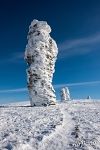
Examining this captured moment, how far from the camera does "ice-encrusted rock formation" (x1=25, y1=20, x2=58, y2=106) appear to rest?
108ft

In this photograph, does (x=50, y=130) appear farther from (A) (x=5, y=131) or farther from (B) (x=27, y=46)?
(B) (x=27, y=46)

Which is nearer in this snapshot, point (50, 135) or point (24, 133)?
point (50, 135)

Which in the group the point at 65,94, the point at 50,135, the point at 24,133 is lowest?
the point at 50,135

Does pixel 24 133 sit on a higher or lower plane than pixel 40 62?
lower

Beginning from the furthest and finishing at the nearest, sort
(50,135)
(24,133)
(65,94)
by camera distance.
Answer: (65,94)
(24,133)
(50,135)

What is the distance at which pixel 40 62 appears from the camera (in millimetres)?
34312

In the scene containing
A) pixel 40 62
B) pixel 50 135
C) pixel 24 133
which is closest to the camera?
pixel 50 135

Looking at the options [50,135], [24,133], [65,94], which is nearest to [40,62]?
[24,133]

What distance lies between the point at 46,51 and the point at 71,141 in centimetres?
2332

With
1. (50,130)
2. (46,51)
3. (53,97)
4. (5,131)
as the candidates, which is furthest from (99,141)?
(46,51)

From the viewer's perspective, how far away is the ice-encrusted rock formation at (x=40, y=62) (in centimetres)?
3300

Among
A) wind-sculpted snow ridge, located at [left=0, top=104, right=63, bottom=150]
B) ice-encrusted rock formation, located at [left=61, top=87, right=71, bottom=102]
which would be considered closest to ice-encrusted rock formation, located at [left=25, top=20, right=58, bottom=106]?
wind-sculpted snow ridge, located at [left=0, top=104, right=63, bottom=150]

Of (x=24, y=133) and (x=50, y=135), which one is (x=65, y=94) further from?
(x=50, y=135)

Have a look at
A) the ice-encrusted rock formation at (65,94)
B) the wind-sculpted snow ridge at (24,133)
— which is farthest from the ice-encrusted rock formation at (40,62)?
the ice-encrusted rock formation at (65,94)
